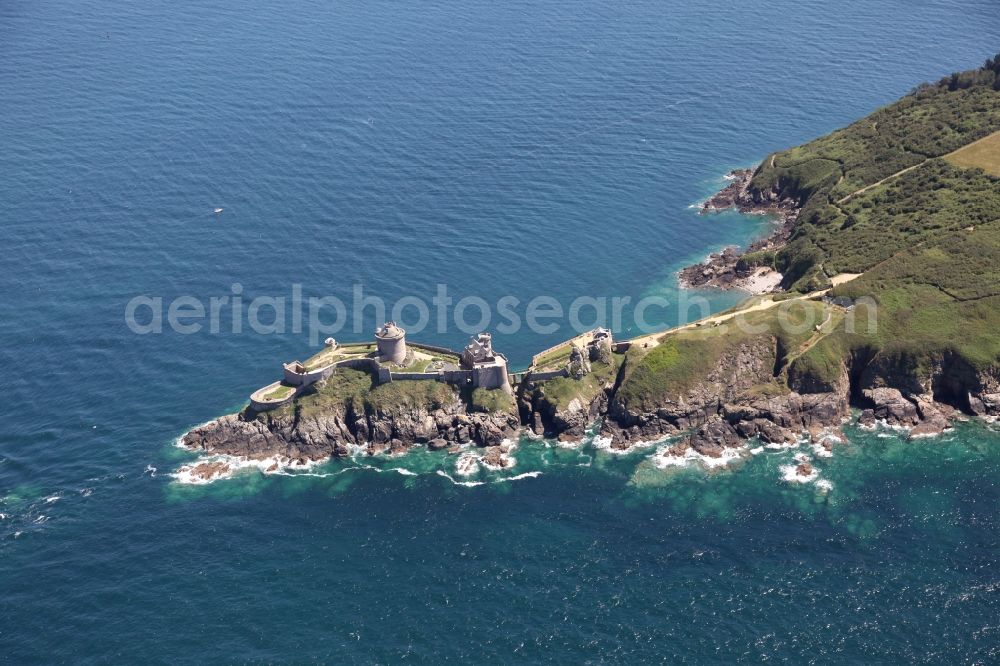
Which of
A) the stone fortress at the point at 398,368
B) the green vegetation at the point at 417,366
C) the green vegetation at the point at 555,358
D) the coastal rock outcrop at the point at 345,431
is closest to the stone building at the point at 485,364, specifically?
the stone fortress at the point at 398,368

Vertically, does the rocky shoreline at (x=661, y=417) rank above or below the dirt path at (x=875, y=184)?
below

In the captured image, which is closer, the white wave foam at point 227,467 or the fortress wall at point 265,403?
the white wave foam at point 227,467

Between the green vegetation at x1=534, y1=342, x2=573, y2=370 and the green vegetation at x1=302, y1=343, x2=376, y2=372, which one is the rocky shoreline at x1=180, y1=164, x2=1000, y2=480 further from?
the green vegetation at x1=302, y1=343, x2=376, y2=372

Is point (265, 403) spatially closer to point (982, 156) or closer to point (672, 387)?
point (672, 387)

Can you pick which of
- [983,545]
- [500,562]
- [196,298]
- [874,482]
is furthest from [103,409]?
[983,545]

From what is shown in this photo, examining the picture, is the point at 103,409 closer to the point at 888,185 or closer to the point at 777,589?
the point at 777,589

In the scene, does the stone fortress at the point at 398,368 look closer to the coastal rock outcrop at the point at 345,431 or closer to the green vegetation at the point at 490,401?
the green vegetation at the point at 490,401
